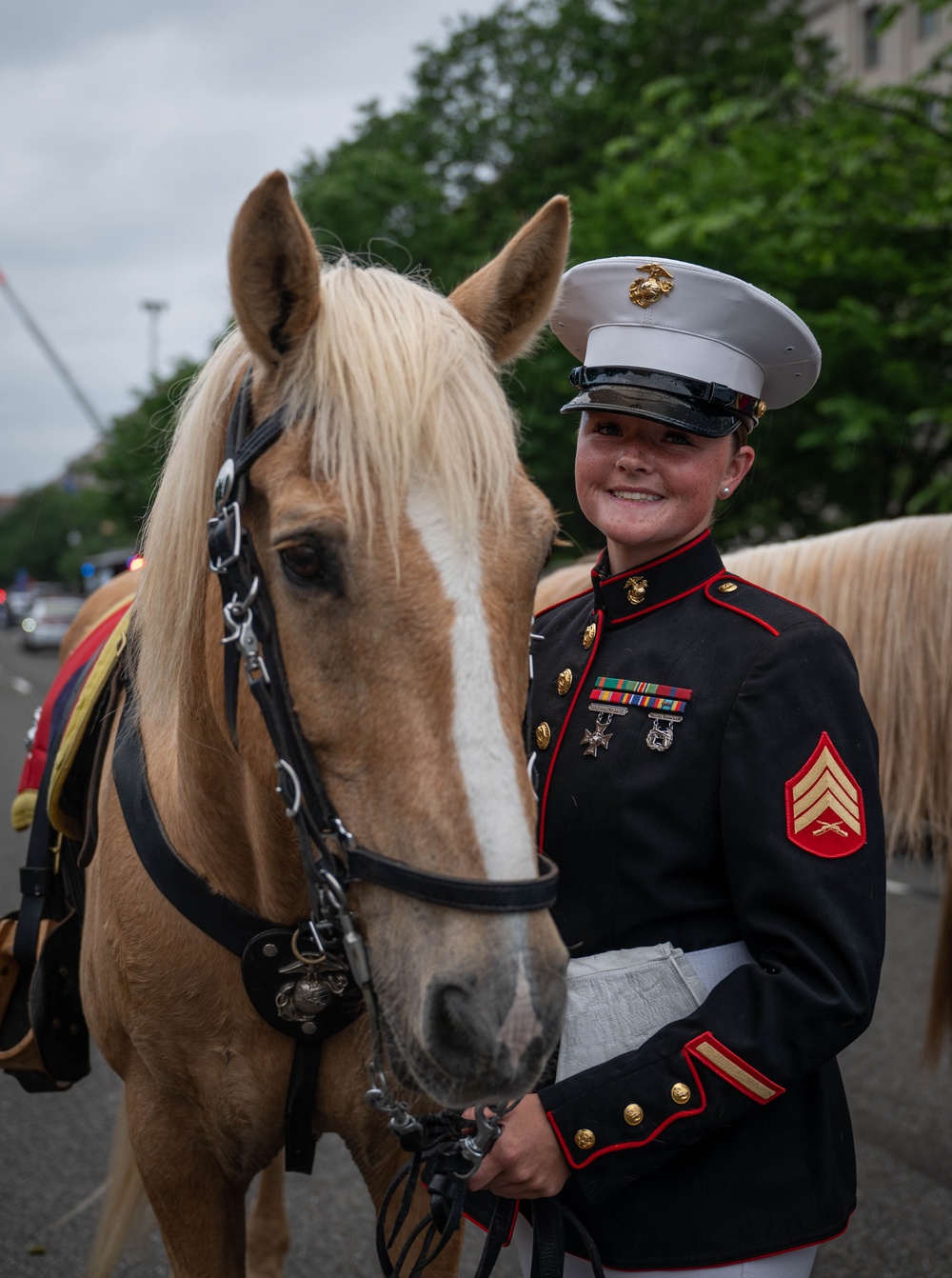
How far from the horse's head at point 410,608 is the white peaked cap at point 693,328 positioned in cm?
32

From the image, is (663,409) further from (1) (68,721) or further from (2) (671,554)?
(1) (68,721)

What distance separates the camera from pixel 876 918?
5.29 feet

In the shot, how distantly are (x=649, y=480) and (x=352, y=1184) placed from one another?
3019mm

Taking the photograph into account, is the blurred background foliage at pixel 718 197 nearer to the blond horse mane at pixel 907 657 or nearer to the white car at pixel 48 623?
Answer: the blond horse mane at pixel 907 657

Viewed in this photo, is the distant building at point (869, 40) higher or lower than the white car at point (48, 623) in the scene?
higher

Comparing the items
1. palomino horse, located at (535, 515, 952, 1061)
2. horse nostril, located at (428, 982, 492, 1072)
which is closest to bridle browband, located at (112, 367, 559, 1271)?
horse nostril, located at (428, 982, 492, 1072)

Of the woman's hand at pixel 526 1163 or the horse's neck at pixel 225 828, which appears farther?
the horse's neck at pixel 225 828

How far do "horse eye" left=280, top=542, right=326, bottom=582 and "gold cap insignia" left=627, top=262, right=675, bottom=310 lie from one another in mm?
887

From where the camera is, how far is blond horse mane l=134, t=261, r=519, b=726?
1491 mm

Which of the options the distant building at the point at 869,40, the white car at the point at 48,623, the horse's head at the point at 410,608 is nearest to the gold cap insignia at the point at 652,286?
the horse's head at the point at 410,608

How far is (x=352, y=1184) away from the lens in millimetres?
3818

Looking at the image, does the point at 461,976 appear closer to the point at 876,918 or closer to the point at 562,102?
the point at 876,918

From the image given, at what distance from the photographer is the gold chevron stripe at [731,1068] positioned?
1.56 meters

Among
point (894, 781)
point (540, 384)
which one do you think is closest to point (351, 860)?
point (894, 781)
